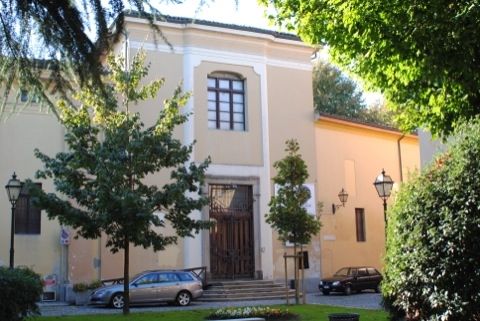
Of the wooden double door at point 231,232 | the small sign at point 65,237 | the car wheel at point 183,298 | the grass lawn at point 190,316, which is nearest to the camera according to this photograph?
the grass lawn at point 190,316

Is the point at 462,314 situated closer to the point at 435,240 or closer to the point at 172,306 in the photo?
the point at 435,240

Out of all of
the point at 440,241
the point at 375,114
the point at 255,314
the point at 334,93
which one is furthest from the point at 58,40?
the point at 375,114

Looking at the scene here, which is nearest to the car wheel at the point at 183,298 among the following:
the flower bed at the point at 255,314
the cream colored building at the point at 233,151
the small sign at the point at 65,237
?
the cream colored building at the point at 233,151

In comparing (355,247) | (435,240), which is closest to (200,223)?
(435,240)

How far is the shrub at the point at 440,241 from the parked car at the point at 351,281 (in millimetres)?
19271

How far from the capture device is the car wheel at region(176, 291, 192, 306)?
23.5 meters

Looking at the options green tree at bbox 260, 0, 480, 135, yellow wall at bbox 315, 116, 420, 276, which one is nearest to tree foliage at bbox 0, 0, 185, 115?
green tree at bbox 260, 0, 480, 135

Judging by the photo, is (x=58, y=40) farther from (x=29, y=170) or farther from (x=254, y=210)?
(x=254, y=210)

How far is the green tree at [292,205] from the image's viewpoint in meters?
21.5

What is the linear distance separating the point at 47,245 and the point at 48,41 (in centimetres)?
1940

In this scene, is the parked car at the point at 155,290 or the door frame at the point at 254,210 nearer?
the parked car at the point at 155,290

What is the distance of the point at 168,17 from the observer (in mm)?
7105

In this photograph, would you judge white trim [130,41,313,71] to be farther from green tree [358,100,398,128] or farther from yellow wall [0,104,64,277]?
green tree [358,100,398,128]

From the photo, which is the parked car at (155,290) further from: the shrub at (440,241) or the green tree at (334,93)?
the green tree at (334,93)
